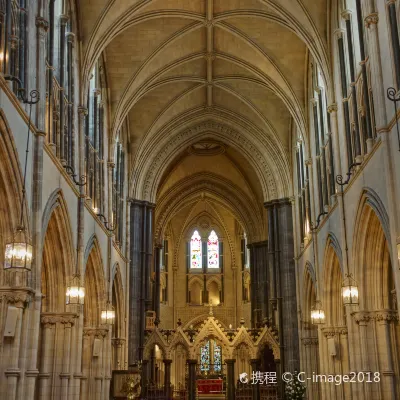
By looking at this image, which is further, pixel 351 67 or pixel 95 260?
pixel 95 260

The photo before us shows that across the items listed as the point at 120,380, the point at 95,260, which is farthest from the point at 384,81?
the point at 120,380

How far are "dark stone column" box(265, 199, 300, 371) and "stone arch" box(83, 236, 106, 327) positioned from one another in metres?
11.2

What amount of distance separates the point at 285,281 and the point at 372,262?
1411 cm

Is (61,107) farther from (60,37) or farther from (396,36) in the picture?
(396,36)

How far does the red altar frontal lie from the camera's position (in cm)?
3833

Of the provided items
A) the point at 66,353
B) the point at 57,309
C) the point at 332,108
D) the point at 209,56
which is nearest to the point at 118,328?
the point at 66,353

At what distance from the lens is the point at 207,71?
3347cm

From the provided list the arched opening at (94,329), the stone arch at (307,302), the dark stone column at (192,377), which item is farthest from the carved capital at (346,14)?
the dark stone column at (192,377)

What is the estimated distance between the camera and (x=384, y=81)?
17.9 meters

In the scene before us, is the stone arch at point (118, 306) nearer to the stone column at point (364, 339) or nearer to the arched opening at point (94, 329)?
the arched opening at point (94, 329)

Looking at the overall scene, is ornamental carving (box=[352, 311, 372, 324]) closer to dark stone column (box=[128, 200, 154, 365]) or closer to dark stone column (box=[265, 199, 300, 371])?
dark stone column (box=[265, 199, 300, 371])

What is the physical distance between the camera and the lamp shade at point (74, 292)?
21.3 metres

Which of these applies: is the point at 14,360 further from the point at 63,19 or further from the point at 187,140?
the point at 187,140

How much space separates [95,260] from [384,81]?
14.4m
